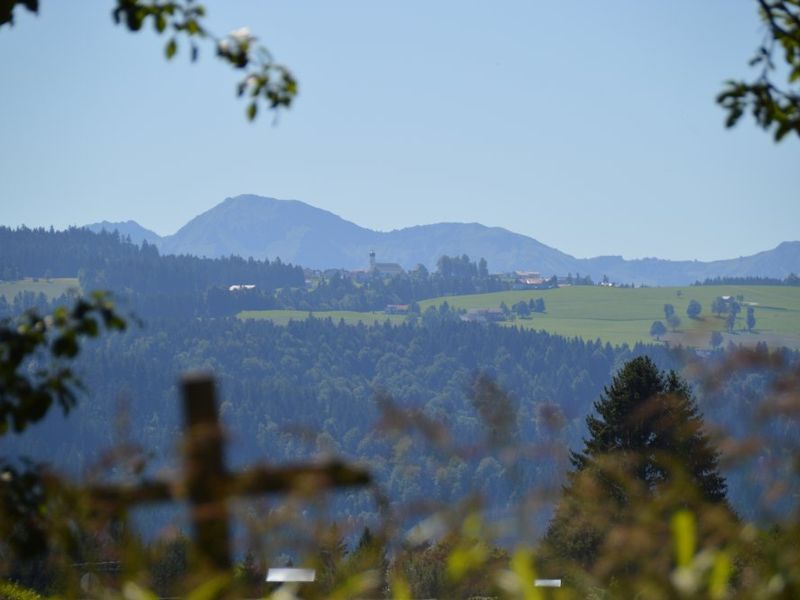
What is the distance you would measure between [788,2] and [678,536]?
183 centimetres

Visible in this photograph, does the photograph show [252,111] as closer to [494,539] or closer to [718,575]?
[494,539]

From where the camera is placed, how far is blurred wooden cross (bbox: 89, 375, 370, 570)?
2.32 m

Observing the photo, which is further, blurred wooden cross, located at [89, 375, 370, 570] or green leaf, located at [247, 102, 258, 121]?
green leaf, located at [247, 102, 258, 121]

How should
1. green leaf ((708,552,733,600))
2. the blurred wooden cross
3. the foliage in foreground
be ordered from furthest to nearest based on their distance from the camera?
1. the blurred wooden cross
2. the foliage in foreground
3. green leaf ((708,552,733,600))

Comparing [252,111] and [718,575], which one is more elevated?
[252,111]

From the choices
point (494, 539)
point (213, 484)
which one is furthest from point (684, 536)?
point (213, 484)

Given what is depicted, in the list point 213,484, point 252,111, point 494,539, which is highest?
point 252,111

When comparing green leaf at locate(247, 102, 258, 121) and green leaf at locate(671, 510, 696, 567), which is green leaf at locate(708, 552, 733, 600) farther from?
green leaf at locate(247, 102, 258, 121)

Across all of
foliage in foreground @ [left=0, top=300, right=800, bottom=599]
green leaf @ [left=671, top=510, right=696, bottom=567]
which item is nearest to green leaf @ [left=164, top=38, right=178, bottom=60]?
foliage in foreground @ [left=0, top=300, right=800, bottom=599]

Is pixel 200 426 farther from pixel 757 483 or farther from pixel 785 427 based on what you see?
pixel 785 427

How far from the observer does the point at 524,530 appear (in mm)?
2385

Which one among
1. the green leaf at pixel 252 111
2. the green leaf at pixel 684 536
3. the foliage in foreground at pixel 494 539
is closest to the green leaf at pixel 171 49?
the green leaf at pixel 252 111

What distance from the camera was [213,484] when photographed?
7.72ft

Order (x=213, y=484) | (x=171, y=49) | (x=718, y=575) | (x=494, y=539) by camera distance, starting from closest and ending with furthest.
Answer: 1. (x=718, y=575)
2. (x=213, y=484)
3. (x=494, y=539)
4. (x=171, y=49)
